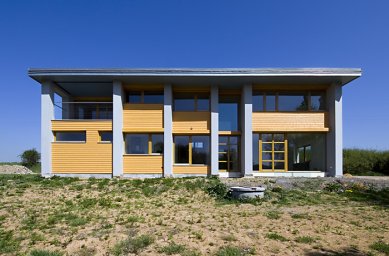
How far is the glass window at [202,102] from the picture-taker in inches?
738

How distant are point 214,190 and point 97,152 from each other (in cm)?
812

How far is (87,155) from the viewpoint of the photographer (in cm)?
1773

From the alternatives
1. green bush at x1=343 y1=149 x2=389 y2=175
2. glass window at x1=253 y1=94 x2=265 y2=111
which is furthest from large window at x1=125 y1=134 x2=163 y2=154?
green bush at x1=343 y1=149 x2=389 y2=175

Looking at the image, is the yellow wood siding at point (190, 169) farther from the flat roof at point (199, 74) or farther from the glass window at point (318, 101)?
the glass window at point (318, 101)

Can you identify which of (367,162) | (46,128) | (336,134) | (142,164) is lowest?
(367,162)

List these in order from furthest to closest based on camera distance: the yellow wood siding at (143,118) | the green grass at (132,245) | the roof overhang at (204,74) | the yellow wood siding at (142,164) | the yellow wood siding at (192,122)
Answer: the yellow wood siding at (192,122) → the yellow wood siding at (143,118) → the yellow wood siding at (142,164) → the roof overhang at (204,74) → the green grass at (132,245)

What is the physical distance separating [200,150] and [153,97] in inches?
168

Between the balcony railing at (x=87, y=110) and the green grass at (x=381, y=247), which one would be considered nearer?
the green grass at (x=381, y=247)

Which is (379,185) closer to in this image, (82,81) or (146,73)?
(146,73)

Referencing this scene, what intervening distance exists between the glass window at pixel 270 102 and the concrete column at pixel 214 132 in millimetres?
3035

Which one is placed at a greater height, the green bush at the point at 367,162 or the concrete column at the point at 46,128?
the concrete column at the point at 46,128

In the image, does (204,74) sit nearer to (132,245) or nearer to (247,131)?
(247,131)

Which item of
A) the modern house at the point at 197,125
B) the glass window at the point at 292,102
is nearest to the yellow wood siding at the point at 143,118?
the modern house at the point at 197,125

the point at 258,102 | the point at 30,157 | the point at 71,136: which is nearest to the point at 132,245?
the point at 71,136
